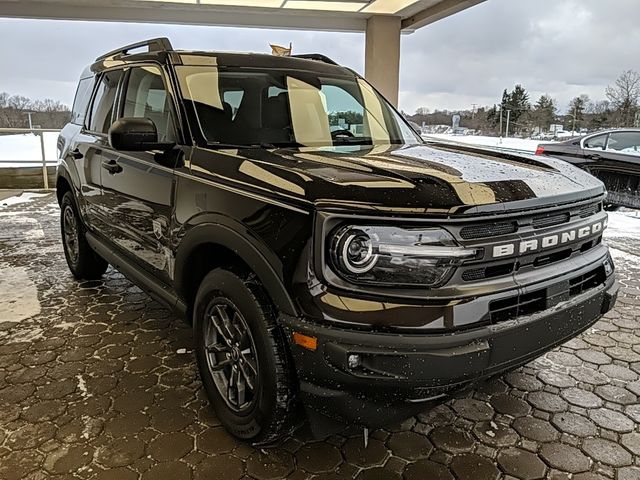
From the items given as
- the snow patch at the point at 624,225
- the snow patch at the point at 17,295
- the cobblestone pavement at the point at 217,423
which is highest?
the snow patch at the point at 624,225

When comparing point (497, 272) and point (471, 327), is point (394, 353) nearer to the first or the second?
point (471, 327)

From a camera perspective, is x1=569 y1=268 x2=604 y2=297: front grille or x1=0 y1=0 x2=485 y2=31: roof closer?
x1=569 y1=268 x2=604 y2=297: front grille

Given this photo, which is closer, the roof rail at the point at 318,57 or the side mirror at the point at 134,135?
the side mirror at the point at 134,135

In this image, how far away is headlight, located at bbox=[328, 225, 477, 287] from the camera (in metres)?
1.62

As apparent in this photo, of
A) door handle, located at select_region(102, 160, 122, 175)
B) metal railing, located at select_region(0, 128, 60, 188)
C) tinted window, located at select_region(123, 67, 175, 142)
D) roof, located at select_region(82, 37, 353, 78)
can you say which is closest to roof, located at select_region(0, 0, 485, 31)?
metal railing, located at select_region(0, 128, 60, 188)

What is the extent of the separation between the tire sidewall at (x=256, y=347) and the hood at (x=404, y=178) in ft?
1.38

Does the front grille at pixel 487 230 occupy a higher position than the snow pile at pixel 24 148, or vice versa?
the snow pile at pixel 24 148

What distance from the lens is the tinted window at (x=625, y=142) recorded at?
22.0 feet

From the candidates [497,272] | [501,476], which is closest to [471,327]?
[497,272]

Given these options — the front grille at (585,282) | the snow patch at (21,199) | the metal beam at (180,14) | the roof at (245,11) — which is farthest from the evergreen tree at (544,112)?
the snow patch at (21,199)

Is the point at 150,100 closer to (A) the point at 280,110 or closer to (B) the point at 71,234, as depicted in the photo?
(A) the point at 280,110

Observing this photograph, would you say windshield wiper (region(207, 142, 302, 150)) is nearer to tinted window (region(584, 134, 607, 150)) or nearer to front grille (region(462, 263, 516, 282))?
front grille (region(462, 263, 516, 282))

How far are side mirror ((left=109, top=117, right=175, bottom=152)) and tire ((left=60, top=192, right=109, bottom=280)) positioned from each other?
191 cm

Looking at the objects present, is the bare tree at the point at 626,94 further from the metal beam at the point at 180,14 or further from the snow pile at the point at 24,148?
the snow pile at the point at 24,148
